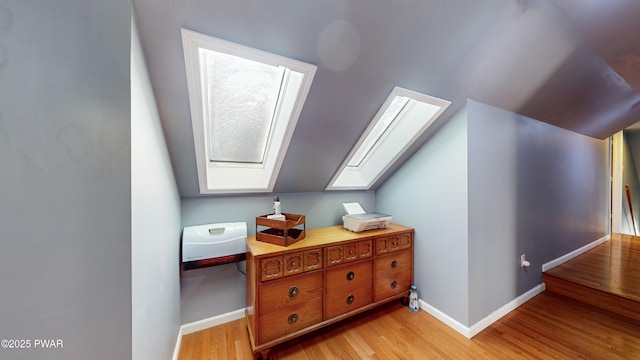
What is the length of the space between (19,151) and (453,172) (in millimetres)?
2301

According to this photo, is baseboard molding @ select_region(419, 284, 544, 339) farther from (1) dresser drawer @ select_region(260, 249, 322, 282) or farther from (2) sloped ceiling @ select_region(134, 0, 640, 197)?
A: (2) sloped ceiling @ select_region(134, 0, 640, 197)

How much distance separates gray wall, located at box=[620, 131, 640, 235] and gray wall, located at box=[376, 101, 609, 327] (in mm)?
3659

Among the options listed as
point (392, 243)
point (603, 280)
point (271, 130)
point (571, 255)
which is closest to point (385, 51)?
point (271, 130)

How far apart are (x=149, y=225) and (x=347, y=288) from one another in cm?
148

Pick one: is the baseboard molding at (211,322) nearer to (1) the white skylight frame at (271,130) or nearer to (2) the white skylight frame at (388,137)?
(1) the white skylight frame at (271,130)

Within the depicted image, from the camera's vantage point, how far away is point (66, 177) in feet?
2.11

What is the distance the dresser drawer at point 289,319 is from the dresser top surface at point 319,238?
428 mm

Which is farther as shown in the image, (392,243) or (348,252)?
(392,243)

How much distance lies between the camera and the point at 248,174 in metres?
1.88

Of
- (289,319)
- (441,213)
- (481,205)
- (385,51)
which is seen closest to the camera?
(385,51)

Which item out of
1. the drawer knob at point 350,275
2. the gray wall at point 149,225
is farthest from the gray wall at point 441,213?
the gray wall at point 149,225

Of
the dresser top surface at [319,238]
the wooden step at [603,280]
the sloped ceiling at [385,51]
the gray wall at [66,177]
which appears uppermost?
the sloped ceiling at [385,51]

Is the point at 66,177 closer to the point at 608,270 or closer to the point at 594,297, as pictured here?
the point at 594,297

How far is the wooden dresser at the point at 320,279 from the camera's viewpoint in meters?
1.41
